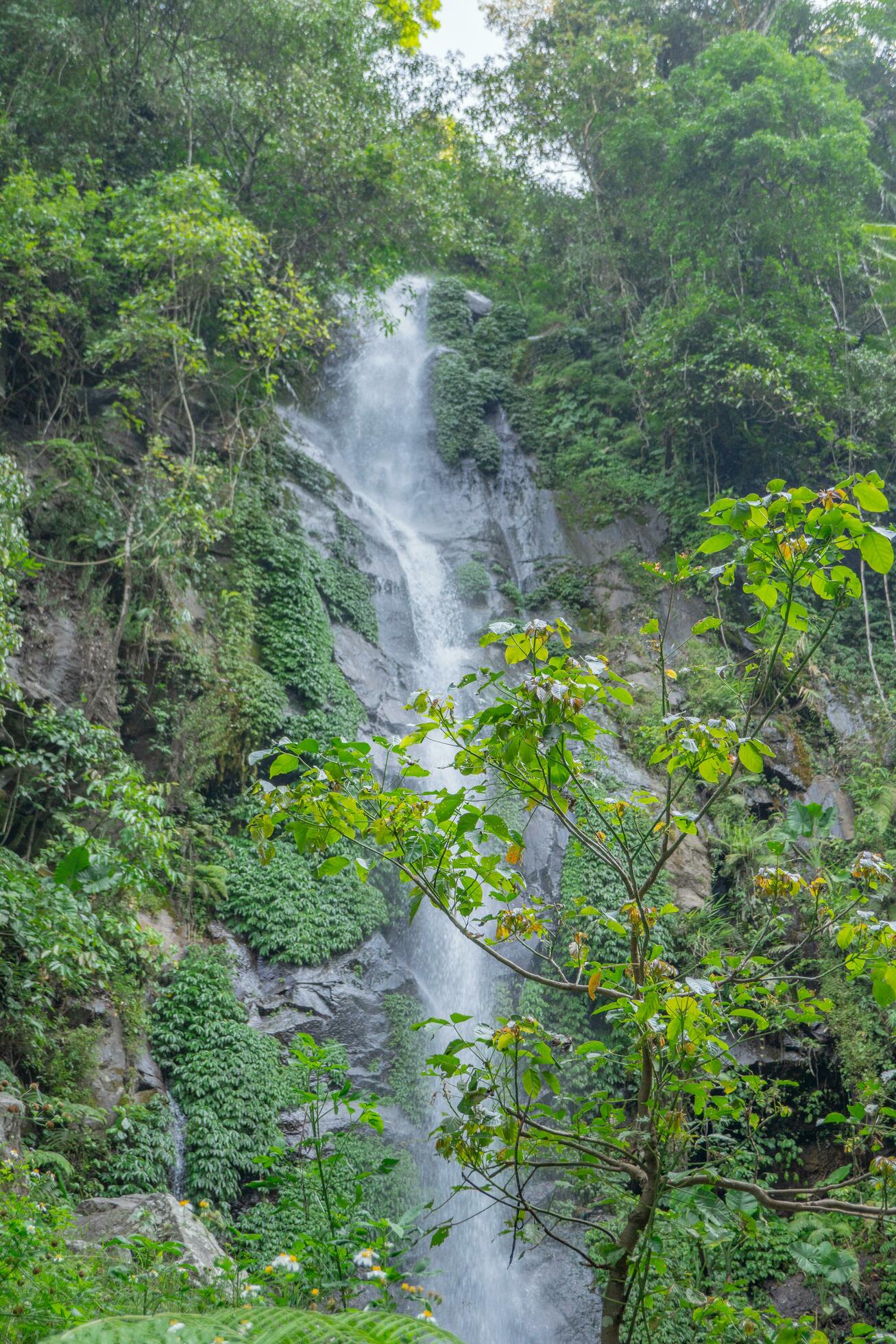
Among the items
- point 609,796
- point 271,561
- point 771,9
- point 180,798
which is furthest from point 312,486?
point 771,9

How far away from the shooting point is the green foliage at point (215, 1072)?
7.46 m

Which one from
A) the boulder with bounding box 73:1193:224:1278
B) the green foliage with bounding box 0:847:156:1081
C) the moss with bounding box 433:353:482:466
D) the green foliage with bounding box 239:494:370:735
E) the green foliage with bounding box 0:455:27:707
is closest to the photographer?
the boulder with bounding box 73:1193:224:1278

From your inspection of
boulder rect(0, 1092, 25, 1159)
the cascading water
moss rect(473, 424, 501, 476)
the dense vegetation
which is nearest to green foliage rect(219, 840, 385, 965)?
the dense vegetation

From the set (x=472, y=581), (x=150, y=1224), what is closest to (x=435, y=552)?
(x=472, y=581)

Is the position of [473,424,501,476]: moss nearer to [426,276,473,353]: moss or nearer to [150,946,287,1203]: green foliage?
[426,276,473,353]: moss

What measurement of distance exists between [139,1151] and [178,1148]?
1.91ft

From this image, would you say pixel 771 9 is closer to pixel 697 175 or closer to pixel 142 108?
pixel 697 175

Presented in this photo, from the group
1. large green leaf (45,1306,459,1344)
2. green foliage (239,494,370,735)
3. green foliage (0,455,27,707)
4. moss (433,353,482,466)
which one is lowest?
large green leaf (45,1306,459,1344)

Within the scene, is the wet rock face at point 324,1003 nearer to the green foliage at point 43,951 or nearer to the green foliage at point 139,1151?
the green foliage at point 139,1151

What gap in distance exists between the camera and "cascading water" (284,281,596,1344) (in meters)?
8.74

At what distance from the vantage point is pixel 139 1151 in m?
6.91

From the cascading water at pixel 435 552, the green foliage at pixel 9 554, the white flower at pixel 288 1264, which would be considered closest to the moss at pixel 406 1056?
the cascading water at pixel 435 552

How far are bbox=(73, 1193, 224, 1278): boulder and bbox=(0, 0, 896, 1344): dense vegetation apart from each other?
0.41m

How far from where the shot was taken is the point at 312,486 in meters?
14.2
